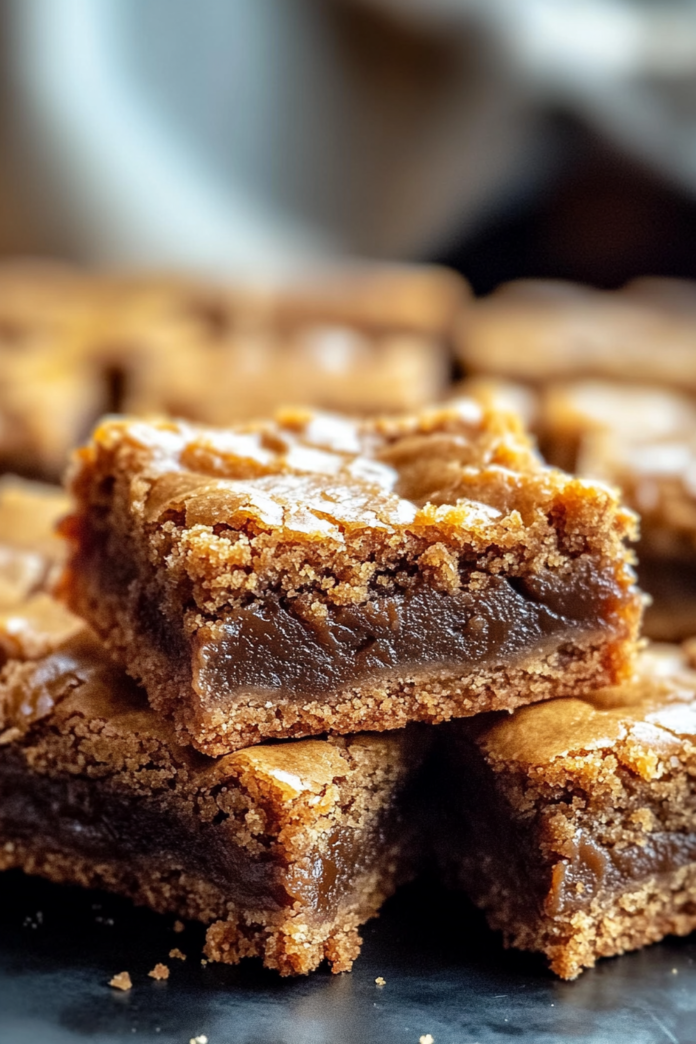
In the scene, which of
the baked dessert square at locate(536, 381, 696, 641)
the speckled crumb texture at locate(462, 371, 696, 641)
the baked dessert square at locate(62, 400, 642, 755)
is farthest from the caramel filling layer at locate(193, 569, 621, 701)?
the baked dessert square at locate(536, 381, 696, 641)

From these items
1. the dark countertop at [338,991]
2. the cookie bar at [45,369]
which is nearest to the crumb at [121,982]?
the dark countertop at [338,991]

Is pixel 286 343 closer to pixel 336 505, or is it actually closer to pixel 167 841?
pixel 336 505

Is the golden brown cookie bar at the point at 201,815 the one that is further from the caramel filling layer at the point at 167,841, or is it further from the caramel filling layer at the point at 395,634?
the caramel filling layer at the point at 395,634

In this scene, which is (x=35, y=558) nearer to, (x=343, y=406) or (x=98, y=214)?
(x=343, y=406)

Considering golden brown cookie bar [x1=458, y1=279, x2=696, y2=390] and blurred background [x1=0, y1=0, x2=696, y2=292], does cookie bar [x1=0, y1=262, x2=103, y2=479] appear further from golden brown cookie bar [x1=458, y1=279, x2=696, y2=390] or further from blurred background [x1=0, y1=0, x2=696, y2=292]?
golden brown cookie bar [x1=458, y1=279, x2=696, y2=390]

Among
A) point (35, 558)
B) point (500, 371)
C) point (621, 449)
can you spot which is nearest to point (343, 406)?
point (500, 371)

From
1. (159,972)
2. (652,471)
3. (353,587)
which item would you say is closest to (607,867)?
(353,587)
